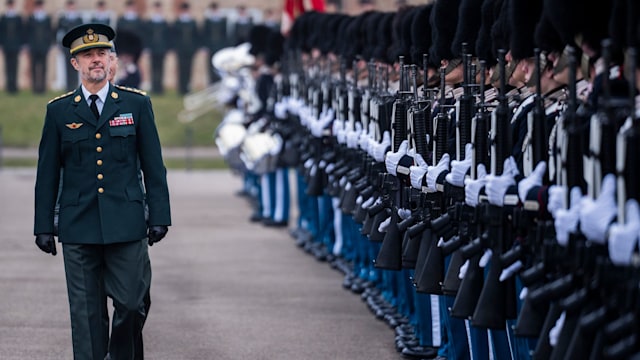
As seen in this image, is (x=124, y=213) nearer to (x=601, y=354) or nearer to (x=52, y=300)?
(x=601, y=354)

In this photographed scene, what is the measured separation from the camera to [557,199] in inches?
256

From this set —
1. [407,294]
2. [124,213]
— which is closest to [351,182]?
[407,294]

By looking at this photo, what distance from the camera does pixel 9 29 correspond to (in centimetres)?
3850

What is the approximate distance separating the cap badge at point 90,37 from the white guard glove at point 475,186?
181 cm

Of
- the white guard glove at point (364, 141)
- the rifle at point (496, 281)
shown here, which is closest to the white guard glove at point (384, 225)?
the white guard glove at point (364, 141)

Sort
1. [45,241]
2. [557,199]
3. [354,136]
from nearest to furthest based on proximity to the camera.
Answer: [557,199] < [45,241] < [354,136]

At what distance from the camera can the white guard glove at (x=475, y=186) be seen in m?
7.65

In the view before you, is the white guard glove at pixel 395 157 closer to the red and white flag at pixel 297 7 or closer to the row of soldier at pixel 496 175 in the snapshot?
the row of soldier at pixel 496 175

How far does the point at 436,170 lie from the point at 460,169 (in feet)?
1.58

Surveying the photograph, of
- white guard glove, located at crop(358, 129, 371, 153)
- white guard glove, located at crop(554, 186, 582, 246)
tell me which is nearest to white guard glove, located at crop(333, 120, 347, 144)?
white guard glove, located at crop(358, 129, 371, 153)

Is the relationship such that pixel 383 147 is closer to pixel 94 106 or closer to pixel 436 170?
pixel 436 170

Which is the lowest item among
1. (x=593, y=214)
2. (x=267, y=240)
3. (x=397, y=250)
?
(x=267, y=240)

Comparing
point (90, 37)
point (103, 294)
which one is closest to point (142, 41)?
point (90, 37)

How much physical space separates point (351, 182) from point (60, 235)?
4.16 m
